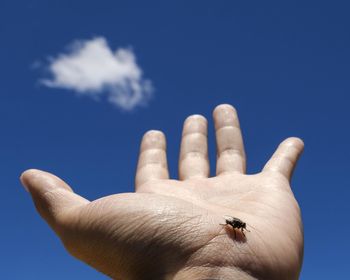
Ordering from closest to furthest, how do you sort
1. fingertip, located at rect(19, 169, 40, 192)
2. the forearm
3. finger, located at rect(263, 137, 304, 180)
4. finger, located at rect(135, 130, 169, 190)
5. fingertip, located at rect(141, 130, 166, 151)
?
the forearm
fingertip, located at rect(19, 169, 40, 192)
finger, located at rect(263, 137, 304, 180)
finger, located at rect(135, 130, 169, 190)
fingertip, located at rect(141, 130, 166, 151)

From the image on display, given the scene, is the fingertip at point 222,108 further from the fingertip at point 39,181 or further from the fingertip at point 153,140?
the fingertip at point 39,181

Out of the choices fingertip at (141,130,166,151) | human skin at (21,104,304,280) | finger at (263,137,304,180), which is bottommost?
human skin at (21,104,304,280)

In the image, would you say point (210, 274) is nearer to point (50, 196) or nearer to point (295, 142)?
point (50, 196)

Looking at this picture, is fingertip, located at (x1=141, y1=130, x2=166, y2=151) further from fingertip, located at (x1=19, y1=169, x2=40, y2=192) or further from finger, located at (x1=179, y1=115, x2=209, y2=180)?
fingertip, located at (x1=19, y1=169, x2=40, y2=192)

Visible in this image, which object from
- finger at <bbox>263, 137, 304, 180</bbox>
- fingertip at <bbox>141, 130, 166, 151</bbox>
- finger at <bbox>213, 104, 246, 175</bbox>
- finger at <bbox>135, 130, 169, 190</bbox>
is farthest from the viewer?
fingertip at <bbox>141, 130, 166, 151</bbox>

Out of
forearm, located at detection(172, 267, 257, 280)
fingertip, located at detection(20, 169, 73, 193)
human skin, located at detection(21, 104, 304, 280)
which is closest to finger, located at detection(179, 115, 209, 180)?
human skin, located at detection(21, 104, 304, 280)

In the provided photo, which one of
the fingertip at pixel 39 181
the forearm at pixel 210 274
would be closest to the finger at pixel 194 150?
the fingertip at pixel 39 181

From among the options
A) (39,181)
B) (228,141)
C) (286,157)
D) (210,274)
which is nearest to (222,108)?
(228,141)
